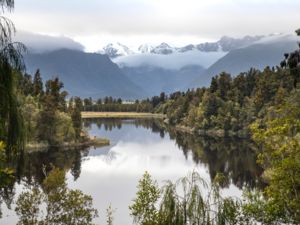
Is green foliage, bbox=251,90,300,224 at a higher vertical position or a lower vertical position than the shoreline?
higher

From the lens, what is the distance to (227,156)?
9688 centimetres

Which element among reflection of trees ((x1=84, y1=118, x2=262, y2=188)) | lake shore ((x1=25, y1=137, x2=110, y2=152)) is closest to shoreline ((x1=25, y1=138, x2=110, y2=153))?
lake shore ((x1=25, y1=137, x2=110, y2=152))

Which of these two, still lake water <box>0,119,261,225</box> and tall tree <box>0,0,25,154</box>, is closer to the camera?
tall tree <box>0,0,25,154</box>

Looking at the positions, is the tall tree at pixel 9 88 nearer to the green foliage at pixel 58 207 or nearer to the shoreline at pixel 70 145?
the green foliage at pixel 58 207

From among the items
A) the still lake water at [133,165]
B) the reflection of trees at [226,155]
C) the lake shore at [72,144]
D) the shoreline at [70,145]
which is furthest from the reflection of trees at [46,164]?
the reflection of trees at [226,155]

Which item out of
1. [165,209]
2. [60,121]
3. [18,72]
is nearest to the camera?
[18,72]

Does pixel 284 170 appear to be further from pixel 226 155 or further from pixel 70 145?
pixel 70 145

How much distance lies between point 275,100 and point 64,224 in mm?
109787

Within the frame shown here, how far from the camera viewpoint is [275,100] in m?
126

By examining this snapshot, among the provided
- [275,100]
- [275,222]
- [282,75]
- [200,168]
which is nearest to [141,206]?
[275,222]

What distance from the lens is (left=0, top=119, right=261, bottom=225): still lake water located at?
59469 millimetres

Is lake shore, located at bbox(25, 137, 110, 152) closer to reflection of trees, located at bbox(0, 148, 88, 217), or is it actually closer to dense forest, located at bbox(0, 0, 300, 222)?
reflection of trees, located at bbox(0, 148, 88, 217)

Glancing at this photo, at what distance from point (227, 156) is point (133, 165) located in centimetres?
2132

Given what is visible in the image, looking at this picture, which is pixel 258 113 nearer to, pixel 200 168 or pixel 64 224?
pixel 200 168
